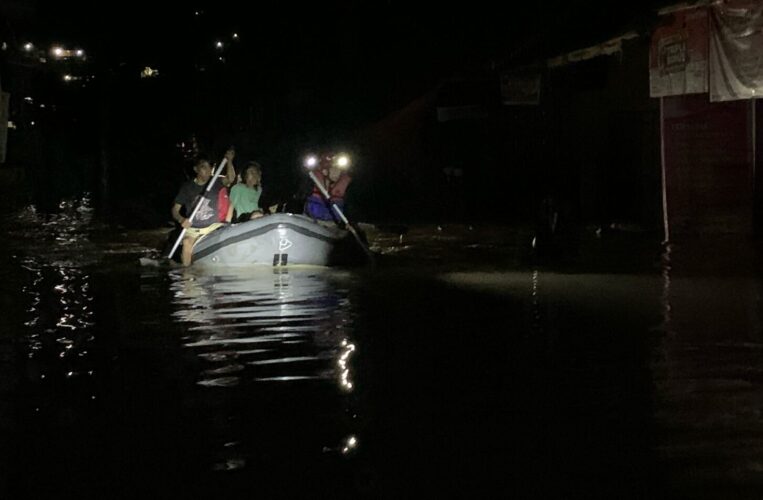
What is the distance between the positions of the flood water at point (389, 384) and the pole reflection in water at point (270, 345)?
35 millimetres

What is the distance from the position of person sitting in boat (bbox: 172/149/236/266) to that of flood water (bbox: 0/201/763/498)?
182 centimetres

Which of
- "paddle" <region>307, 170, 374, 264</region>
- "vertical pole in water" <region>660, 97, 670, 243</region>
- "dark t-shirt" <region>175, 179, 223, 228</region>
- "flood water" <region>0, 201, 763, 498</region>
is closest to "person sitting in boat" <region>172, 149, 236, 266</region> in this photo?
"dark t-shirt" <region>175, 179, 223, 228</region>

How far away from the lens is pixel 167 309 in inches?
551

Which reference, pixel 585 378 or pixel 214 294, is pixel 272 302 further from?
pixel 585 378

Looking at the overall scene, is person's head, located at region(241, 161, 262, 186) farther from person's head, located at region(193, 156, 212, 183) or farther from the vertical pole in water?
the vertical pole in water

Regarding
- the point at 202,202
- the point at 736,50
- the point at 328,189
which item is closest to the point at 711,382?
the point at 736,50

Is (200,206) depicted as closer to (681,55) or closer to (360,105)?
(681,55)

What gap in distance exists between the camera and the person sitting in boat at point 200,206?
1870 cm

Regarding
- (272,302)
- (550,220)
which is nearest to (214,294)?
(272,302)

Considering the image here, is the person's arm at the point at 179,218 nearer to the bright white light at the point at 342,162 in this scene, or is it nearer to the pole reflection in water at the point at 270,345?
the pole reflection in water at the point at 270,345

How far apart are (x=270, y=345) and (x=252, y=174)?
8065mm

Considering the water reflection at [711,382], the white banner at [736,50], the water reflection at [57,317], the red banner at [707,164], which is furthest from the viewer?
the red banner at [707,164]

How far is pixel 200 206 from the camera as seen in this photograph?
18.8 metres

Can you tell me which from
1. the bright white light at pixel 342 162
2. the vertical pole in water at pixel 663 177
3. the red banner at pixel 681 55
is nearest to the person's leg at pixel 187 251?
the bright white light at pixel 342 162
